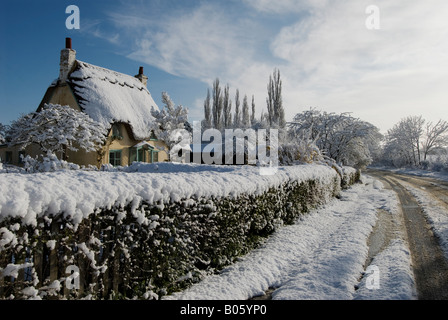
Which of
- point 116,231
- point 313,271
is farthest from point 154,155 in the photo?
point 116,231

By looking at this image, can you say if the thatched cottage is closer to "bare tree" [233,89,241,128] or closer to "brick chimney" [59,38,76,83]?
"brick chimney" [59,38,76,83]

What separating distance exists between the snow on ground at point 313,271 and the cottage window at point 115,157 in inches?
675

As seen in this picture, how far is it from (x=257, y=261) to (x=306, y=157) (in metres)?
9.72

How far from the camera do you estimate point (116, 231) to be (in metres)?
3.10

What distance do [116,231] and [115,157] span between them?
1940cm

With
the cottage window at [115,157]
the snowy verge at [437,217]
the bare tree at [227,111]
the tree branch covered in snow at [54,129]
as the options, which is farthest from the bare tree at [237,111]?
the snowy verge at [437,217]

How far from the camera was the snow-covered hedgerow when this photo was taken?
2438 millimetres

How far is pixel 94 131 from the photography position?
55.8 ft

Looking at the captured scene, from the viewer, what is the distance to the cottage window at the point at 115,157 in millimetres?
20750

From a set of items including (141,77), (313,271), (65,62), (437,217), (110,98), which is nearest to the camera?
(313,271)

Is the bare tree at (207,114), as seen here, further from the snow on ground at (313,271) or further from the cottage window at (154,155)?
the snow on ground at (313,271)

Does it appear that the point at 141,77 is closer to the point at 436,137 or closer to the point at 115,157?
the point at 115,157
